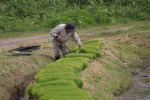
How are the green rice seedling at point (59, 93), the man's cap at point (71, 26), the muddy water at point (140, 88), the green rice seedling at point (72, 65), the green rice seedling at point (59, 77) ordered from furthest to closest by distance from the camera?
the man's cap at point (71, 26)
the green rice seedling at point (72, 65)
the muddy water at point (140, 88)
the green rice seedling at point (59, 77)
the green rice seedling at point (59, 93)

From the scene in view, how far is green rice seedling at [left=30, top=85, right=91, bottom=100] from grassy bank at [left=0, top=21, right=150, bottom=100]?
0.58 metres

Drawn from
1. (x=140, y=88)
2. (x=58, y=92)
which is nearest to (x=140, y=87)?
(x=140, y=88)

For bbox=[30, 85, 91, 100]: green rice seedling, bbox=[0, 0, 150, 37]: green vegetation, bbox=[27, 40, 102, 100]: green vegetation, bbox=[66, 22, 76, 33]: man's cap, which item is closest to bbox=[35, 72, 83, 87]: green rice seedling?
bbox=[27, 40, 102, 100]: green vegetation

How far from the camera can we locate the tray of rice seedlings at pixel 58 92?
5.66m

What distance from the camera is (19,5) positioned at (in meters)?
22.9

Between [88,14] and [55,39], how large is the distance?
13271 mm

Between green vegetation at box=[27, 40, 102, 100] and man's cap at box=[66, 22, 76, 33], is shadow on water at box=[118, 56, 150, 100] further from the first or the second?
man's cap at box=[66, 22, 76, 33]

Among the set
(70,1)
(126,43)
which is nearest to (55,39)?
(126,43)

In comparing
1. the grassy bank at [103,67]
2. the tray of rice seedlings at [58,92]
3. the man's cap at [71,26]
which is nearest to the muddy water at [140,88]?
the grassy bank at [103,67]

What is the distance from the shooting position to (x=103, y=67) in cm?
904

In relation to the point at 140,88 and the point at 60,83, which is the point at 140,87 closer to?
the point at 140,88

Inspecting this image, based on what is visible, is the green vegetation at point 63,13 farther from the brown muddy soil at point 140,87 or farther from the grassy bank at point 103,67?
the brown muddy soil at point 140,87

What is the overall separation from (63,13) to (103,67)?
44.1ft

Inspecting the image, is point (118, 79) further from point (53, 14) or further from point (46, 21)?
point (53, 14)
